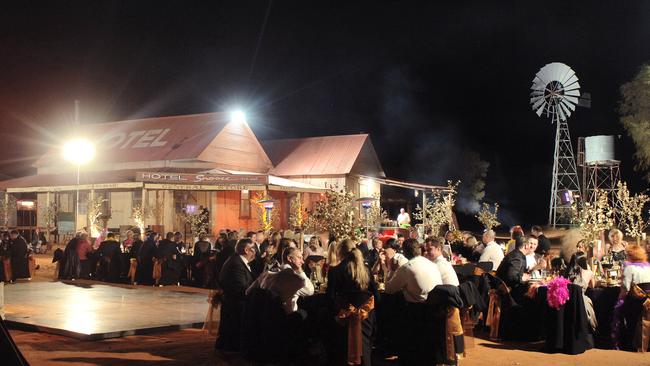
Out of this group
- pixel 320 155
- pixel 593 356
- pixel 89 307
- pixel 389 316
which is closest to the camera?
pixel 389 316

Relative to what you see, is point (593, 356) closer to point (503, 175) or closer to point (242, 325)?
point (242, 325)

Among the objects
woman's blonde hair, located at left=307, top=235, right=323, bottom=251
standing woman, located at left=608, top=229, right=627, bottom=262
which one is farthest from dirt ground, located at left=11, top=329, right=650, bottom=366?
woman's blonde hair, located at left=307, top=235, right=323, bottom=251

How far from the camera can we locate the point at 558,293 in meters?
9.29

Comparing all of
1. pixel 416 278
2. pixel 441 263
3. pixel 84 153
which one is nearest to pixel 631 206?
pixel 441 263

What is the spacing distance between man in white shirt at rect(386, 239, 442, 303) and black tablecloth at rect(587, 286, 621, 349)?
10.00 ft

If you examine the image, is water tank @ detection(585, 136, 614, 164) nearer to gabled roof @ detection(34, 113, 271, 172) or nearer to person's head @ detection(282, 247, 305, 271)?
gabled roof @ detection(34, 113, 271, 172)

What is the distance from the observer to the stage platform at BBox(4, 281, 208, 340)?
11.0m

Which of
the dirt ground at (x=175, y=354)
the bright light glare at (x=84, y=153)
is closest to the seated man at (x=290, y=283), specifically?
the dirt ground at (x=175, y=354)

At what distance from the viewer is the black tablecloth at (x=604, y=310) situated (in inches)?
380

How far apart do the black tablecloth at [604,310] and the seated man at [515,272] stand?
0.97 metres

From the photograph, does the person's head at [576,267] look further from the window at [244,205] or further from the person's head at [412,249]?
the window at [244,205]

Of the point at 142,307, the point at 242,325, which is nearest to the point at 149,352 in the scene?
the point at 242,325

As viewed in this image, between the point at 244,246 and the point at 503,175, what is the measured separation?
6142cm

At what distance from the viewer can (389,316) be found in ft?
27.9
